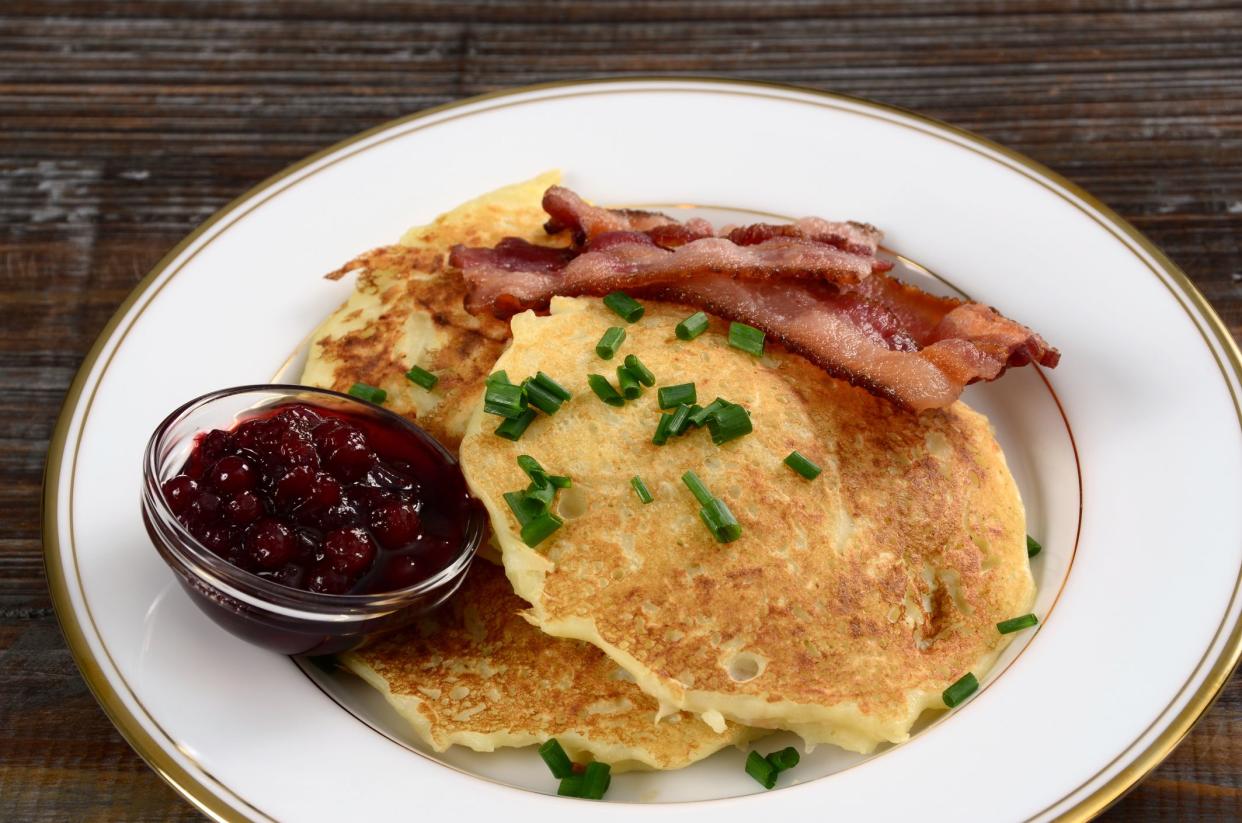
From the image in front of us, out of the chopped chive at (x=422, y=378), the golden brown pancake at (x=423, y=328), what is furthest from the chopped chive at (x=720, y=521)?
the chopped chive at (x=422, y=378)

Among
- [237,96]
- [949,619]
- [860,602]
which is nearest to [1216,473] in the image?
[949,619]

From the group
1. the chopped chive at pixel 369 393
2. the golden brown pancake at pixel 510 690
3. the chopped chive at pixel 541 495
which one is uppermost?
the chopped chive at pixel 541 495

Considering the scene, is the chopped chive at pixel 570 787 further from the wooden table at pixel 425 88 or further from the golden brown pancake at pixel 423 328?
the wooden table at pixel 425 88

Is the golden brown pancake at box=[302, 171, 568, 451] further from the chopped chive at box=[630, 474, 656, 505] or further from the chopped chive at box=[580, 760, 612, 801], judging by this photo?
the chopped chive at box=[580, 760, 612, 801]

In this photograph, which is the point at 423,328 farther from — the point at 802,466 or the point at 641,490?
the point at 802,466

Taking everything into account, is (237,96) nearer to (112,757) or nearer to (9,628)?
(9,628)

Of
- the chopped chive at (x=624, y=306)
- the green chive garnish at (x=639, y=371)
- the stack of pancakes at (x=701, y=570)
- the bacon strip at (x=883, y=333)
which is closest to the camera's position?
the stack of pancakes at (x=701, y=570)
